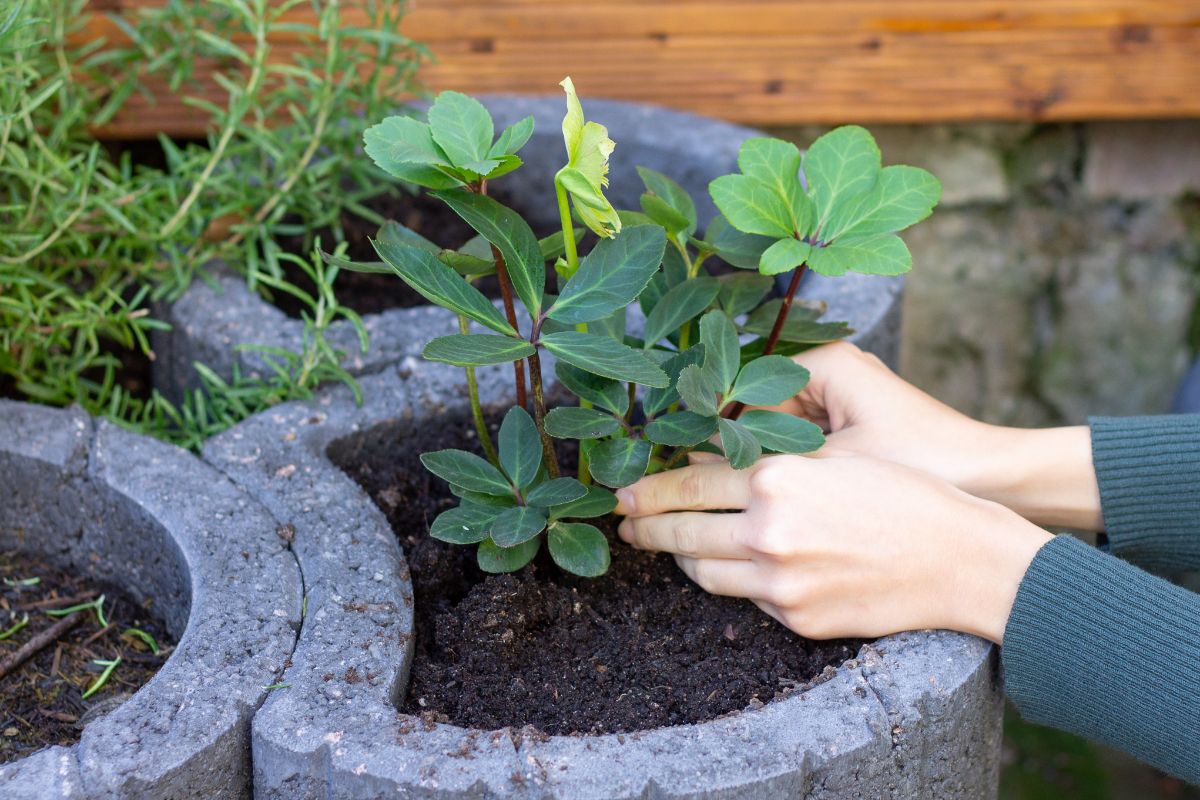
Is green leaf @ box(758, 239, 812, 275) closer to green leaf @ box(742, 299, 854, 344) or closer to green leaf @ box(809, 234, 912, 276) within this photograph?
green leaf @ box(809, 234, 912, 276)

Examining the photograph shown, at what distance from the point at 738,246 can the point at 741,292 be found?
6cm

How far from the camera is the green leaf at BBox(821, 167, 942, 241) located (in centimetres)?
108

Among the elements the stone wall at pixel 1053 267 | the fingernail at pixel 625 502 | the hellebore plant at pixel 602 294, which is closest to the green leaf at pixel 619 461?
the hellebore plant at pixel 602 294

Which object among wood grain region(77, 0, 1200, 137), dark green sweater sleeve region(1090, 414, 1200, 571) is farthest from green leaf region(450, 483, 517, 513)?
wood grain region(77, 0, 1200, 137)

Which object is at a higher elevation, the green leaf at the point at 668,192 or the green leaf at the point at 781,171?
the green leaf at the point at 781,171

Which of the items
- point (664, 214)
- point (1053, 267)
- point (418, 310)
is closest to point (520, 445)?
point (664, 214)

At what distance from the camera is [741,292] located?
4.11ft

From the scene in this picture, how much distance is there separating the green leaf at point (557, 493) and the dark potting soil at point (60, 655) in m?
0.45

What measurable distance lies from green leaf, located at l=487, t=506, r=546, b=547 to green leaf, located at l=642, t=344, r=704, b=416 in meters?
0.15

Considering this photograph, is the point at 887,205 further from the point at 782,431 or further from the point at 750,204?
the point at 782,431

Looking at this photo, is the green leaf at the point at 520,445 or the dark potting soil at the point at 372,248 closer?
the green leaf at the point at 520,445

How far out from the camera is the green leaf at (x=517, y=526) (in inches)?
41.2

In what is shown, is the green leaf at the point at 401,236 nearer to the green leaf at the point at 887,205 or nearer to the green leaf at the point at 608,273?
the green leaf at the point at 608,273

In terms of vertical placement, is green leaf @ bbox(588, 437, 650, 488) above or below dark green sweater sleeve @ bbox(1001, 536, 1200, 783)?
above
